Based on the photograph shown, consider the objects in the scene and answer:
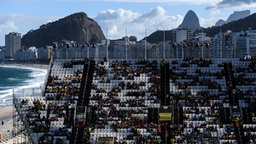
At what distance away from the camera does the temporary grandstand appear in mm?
53344

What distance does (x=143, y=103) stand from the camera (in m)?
58.9

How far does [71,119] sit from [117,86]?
335 inches

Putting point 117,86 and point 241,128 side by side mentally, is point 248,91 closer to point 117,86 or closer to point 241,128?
point 241,128

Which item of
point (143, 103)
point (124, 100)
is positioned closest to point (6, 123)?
point (124, 100)

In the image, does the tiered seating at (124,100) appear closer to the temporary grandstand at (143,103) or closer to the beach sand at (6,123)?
the temporary grandstand at (143,103)

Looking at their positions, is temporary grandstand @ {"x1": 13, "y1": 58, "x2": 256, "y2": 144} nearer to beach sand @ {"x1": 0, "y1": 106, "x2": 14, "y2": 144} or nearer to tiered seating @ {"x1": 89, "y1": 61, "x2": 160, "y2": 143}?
tiered seating @ {"x1": 89, "y1": 61, "x2": 160, "y2": 143}

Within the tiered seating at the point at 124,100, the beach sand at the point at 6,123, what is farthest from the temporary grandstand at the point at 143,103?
the beach sand at the point at 6,123

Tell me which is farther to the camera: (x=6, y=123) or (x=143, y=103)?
(x=6, y=123)

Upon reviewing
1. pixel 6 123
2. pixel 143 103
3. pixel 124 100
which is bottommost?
pixel 6 123

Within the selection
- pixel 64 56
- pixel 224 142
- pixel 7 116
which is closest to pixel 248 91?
pixel 224 142

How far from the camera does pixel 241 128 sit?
176 ft

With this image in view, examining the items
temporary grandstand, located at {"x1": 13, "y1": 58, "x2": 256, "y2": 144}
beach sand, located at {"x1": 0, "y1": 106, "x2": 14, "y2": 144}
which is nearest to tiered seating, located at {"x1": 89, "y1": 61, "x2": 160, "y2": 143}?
temporary grandstand, located at {"x1": 13, "y1": 58, "x2": 256, "y2": 144}

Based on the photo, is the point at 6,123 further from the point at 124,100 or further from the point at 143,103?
the point at 143,103

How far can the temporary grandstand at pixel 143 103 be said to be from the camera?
5334 cm
